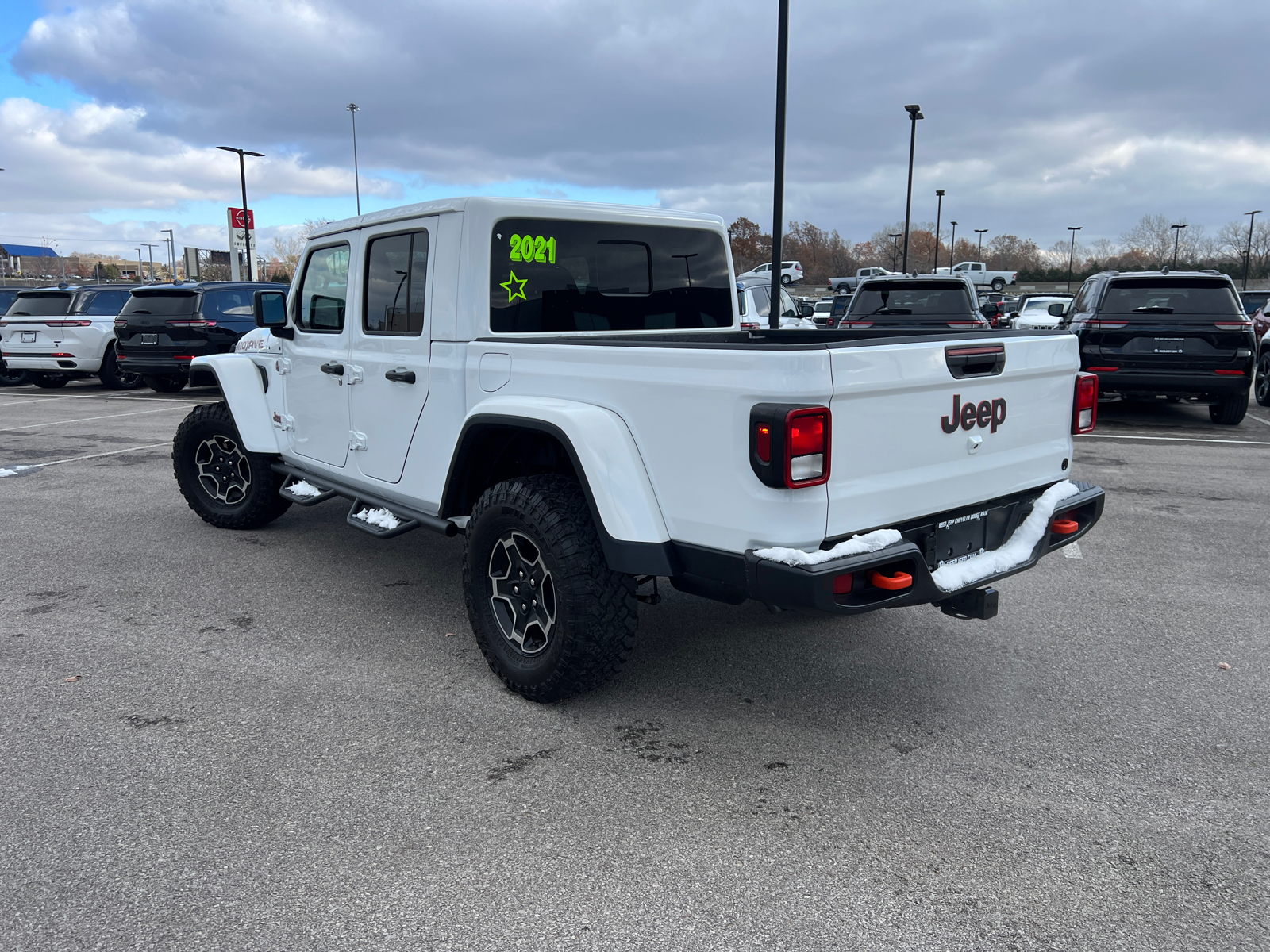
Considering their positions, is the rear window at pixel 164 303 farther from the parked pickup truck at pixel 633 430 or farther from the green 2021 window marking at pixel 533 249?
the green 2021 window marking at pixel 533 249

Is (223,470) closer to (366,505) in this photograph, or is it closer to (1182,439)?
(366,505)

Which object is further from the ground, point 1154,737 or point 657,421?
point 657,421

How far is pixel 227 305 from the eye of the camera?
48.9ft

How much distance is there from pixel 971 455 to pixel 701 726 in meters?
1.41

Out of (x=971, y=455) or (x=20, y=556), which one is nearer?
(x=971, y=455)

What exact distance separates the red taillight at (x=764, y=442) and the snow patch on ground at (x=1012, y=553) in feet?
2.55

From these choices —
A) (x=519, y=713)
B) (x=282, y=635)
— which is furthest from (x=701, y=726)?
(x=282, y=635)

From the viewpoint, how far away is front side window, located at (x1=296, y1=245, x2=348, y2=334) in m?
4.92

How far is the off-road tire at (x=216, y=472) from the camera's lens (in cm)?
608

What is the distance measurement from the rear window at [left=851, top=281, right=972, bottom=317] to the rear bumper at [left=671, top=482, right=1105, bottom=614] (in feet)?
30.3

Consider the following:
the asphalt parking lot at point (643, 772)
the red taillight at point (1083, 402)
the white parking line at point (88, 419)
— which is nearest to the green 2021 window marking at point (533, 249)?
the asphalt parking lot at point (643, 772)

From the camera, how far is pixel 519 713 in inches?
142

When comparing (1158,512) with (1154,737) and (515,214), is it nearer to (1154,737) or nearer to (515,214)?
(1154,737)

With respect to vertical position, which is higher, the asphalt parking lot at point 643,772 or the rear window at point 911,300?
the rear window at point 911,300
